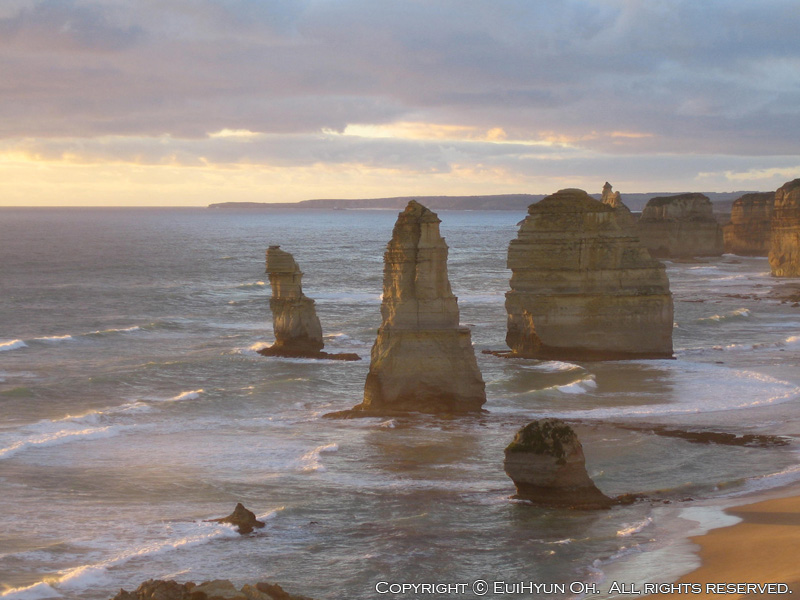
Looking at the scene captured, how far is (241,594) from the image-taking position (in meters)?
12.7

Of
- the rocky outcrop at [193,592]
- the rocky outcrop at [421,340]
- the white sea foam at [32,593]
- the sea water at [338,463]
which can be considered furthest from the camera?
the rocky outcrop at [421,340]

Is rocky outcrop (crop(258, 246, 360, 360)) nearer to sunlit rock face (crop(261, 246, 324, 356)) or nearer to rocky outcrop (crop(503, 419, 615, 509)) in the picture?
sunlit rock face (crop(261, 246, 324, 356))

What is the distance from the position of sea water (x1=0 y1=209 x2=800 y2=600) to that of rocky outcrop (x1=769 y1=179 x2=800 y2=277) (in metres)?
22.8

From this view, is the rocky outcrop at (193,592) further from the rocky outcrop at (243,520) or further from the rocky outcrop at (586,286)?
the rocky outcrop at (586,286)

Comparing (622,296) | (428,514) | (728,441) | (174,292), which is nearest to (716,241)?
(174,292)

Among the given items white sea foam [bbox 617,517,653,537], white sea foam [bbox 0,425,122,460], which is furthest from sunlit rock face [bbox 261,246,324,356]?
white sea foam [bbox 617,517,653,537]

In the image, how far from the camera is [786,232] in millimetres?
76375

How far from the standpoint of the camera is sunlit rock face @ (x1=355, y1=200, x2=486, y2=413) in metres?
28.9

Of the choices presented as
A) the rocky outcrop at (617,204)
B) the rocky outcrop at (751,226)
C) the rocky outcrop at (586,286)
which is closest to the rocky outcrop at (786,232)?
the rocky outcrop at (617,204)

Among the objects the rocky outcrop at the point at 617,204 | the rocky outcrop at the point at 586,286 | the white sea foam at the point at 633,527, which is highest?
the rocky outcrop at the point at 617,204

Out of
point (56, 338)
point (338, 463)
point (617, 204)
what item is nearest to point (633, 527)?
point (338, 463)

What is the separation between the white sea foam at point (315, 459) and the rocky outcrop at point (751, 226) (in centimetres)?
8797

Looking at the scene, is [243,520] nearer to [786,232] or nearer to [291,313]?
[291,313]

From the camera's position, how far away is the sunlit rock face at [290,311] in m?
42.2
